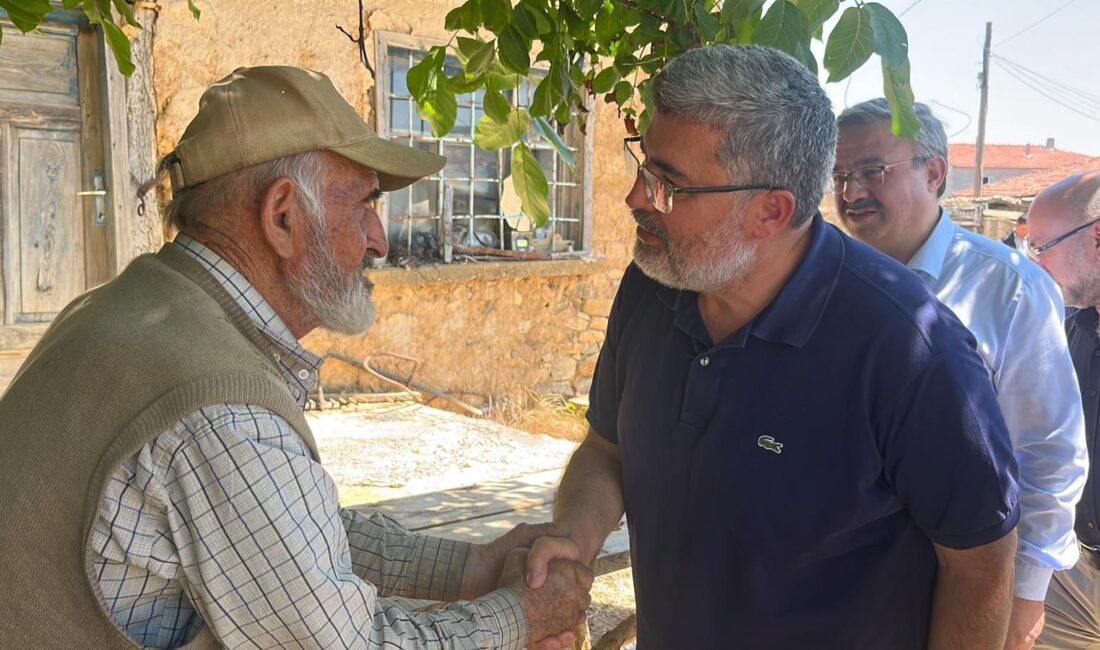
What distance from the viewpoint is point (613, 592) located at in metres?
5.55

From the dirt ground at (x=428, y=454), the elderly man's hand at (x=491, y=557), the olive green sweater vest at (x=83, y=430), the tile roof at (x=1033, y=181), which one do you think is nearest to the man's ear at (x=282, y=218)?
the olive green sweater vest at (x=83, y=430)

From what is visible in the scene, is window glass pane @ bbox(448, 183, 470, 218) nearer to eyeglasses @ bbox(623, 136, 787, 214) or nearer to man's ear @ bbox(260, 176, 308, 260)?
eyeglasses @ bbox(623, 136, 787, 214)

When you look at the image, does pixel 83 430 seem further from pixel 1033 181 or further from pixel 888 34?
pixel 1033 181

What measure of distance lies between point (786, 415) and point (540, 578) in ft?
2.25

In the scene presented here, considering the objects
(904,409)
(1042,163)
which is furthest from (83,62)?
(1042,163)

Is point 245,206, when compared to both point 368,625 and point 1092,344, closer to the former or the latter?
point 368,625

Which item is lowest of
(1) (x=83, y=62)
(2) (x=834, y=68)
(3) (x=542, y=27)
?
(2) (x=834, y=68)

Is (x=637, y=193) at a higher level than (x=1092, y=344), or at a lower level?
higher

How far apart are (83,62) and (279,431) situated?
4.96m

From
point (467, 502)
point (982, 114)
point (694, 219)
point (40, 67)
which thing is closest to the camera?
point (694, 219)

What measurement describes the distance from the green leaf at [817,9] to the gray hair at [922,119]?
0.93 meters

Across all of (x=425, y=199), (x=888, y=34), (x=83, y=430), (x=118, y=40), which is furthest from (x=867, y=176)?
(x=425, y=199)

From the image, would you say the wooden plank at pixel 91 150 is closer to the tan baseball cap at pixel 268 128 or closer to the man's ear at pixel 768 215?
the tan baseball cap at pixel 268 128

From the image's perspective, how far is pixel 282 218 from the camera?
1770 mm
